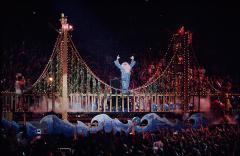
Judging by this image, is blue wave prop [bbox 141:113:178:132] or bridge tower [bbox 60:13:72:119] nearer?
bridge tower [bbox 60:13:72:119]

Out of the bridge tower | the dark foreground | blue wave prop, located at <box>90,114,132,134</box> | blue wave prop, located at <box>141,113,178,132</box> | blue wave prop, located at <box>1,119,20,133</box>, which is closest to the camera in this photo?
the dark foreground

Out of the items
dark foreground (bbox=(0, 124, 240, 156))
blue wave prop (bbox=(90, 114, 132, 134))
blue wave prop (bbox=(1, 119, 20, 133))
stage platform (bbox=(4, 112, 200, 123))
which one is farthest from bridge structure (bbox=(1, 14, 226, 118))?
dark foreground (bbox=(0, 124, 240, 156))

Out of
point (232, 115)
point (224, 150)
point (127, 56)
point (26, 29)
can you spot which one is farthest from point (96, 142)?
point (127, 56)

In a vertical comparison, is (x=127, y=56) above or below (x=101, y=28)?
below

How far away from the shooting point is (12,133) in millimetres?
9648

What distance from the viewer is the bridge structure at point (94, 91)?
13.9 metres

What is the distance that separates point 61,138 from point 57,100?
316 cm

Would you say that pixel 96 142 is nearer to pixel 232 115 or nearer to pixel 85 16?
pixel 232 115

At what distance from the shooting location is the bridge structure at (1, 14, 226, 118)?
13.9 meters

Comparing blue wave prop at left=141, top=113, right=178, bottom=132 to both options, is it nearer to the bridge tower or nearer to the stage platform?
the stage platform

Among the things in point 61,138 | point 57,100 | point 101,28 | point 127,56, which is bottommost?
point 61,138

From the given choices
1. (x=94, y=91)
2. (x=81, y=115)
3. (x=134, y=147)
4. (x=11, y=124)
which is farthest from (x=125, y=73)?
(x=134, y=147)

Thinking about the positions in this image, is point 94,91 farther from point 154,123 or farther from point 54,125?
point 154,123

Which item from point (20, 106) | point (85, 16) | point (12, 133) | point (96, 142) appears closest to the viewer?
point (96, 142)
